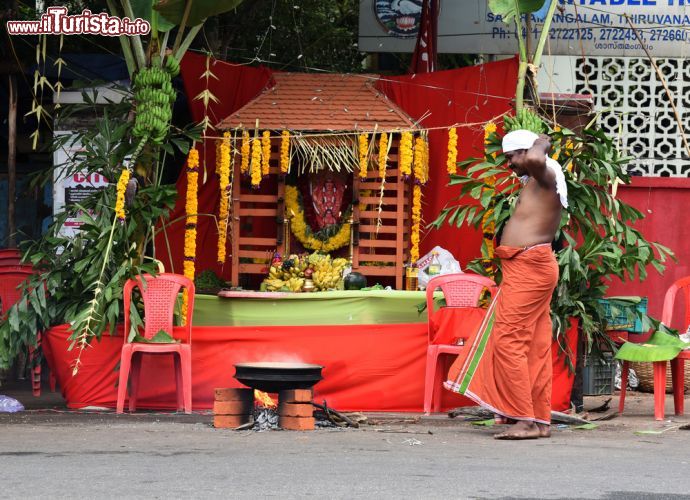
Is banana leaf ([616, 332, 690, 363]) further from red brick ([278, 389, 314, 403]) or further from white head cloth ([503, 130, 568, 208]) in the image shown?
red brick ([278, 389, 314, 403])

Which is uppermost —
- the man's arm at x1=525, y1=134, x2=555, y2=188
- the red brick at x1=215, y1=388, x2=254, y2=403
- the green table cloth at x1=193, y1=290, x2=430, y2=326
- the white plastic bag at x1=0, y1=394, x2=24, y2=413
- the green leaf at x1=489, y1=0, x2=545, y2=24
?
the green leaf at x1=489, y1=0, x2=545, y2=24

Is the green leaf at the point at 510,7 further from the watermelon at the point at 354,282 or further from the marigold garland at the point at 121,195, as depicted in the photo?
the marigold garland at the point at 121,195

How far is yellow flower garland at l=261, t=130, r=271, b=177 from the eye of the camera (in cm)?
1041

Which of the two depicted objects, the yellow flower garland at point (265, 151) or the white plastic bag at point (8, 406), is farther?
the yellow flower garland at point (265, 151)

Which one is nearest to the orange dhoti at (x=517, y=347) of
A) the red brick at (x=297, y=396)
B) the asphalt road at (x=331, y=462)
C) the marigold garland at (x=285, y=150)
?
the asphalt road at (x=331, y=462)

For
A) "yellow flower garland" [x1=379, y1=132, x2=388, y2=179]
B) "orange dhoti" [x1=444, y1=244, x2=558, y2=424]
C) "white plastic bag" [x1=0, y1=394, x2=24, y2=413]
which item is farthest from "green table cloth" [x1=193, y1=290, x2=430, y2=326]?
"orange dhoti" [x1=444, y1=244, x2=558, y2=424]

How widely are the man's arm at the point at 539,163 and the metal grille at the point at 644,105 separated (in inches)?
187

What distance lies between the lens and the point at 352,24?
657 inches

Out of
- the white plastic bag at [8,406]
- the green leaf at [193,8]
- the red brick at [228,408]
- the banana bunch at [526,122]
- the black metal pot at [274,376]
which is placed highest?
the green leaf at [193,8]

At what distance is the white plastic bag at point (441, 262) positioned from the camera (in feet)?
34.8

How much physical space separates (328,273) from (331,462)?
15.4ft

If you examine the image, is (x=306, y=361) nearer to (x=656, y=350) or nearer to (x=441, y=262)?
(x=441, y=262)

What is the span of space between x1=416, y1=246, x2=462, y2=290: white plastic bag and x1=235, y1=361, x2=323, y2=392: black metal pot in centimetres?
310

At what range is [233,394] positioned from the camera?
7.68 meters
